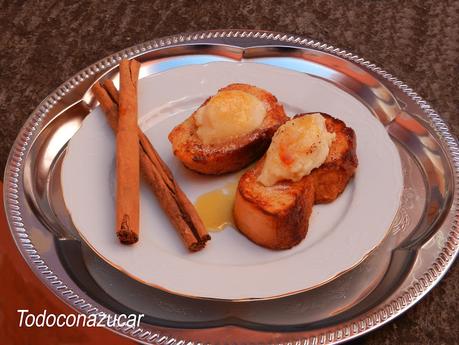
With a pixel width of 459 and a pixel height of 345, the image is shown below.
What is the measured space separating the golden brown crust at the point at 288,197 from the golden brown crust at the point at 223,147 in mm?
66

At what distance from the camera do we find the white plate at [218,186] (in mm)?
1116

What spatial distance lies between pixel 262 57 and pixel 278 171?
59 centimetres

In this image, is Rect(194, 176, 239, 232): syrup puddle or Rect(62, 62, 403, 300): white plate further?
Rect(194, 176, 239, 232): syrup puddle

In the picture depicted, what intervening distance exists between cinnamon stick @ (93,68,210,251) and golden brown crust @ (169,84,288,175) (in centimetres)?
5

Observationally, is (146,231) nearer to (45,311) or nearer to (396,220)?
(45,311)

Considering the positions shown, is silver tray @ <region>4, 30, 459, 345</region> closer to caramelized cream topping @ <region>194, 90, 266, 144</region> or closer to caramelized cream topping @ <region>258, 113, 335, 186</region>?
caramelized cream topping @ <region>258, 113, 335, 186</region>

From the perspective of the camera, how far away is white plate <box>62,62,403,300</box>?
3.66 ft

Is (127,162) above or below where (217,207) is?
above

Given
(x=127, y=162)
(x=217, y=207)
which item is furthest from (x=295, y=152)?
(x=127, y=162)

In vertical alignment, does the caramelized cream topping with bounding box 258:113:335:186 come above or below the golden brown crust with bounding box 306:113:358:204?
above

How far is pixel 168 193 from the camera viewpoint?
1253mm

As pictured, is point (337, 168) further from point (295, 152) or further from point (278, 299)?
point (278, 299)

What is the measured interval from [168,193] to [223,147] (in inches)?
6.3

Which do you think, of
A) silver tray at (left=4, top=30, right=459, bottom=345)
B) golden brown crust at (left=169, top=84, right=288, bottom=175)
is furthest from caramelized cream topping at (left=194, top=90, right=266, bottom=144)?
silver tray at (left=4, top=30, right=459, bottom=345)
